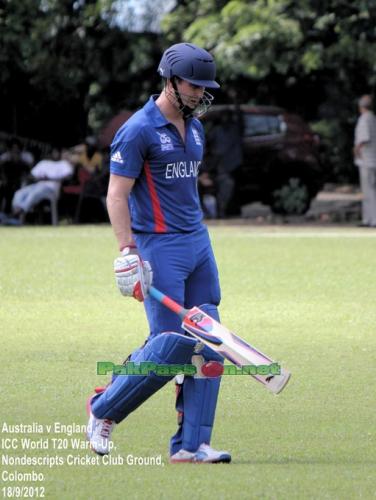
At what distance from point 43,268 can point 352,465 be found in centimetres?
1132

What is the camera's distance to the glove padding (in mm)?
7297

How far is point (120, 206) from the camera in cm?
753

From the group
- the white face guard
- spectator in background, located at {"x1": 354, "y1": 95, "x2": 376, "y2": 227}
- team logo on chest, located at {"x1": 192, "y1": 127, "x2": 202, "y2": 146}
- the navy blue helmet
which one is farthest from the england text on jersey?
spectator in background, located at {"x1": 354, "y1": 95, "x2": 376, "y2": 227}

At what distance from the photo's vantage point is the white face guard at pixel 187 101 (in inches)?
297

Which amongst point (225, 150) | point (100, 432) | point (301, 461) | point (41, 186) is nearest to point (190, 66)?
point (100, 432)

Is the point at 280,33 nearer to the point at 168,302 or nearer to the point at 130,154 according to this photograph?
the point at 130,154

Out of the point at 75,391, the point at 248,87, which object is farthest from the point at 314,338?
the point at 248,87

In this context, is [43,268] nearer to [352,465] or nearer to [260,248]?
[260,248]

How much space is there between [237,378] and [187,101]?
3.13 meters

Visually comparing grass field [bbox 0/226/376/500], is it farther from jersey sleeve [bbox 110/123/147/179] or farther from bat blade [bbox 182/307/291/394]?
jersey sleeve [bbox 110/123/147/179]

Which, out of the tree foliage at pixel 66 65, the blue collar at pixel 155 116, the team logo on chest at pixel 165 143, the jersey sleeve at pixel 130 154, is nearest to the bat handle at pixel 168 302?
the jersey sleeve at pixel 130 154

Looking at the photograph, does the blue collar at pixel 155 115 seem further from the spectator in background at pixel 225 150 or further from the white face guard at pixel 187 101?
the spectator in background at pixel 225 150

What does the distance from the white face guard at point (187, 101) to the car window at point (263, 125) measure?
2156 centimetres

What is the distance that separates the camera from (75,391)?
9.47m
